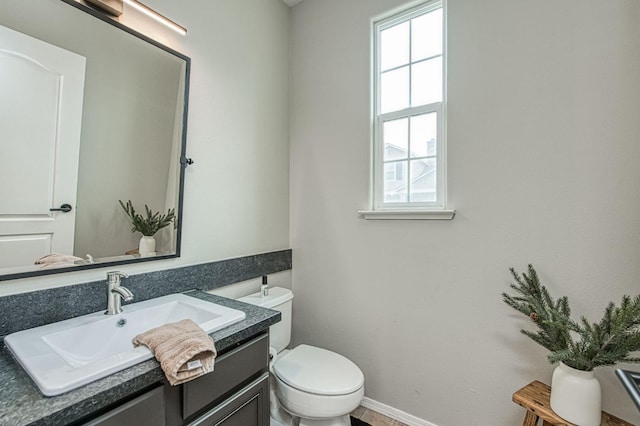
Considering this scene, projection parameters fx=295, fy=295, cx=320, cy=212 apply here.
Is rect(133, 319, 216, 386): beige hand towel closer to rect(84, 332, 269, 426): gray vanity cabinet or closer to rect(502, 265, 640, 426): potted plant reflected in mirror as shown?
rect(84, 332, 269, 426): gray vanity cabinet

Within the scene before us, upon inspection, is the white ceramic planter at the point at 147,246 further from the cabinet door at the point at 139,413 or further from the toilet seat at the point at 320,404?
the toilet seat at the point at 320,404

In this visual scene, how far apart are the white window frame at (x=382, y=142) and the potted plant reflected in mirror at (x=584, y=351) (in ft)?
2.07

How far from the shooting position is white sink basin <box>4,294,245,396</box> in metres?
0.70

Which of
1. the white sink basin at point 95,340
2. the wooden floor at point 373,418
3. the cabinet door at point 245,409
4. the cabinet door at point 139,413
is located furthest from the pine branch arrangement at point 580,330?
the cabinet door at point 139,413

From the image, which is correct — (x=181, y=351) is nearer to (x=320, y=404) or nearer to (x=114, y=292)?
(x=114, y=292)

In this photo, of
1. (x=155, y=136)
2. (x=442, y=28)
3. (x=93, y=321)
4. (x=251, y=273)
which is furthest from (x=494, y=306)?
(x=155, y=136)

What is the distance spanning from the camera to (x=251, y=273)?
1.83 m

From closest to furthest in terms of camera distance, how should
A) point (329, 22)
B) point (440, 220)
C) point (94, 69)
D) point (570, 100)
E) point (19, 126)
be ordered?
point (19, 126) < point (94, 69) < point (570, 100) < point (440, 220) < point (329, 22)

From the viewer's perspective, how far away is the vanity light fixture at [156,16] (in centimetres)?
128

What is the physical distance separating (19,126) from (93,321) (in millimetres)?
706

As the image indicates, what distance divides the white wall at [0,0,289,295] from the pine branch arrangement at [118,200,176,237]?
112 mm

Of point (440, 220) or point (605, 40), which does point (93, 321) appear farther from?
point (605, 40)

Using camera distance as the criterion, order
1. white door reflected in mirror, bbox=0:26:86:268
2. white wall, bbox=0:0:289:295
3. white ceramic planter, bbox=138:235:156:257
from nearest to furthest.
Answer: white door reflected in mirror, bbox=0:26:86:268 < white ceramic planter, bbox=138:235:156:257 < white wall, bbox=0:0:289:295

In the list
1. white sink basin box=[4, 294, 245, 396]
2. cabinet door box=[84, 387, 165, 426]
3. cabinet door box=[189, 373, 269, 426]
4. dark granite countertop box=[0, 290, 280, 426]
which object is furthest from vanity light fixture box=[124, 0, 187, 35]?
cabinet door box=[189, 373, 269, 426]
